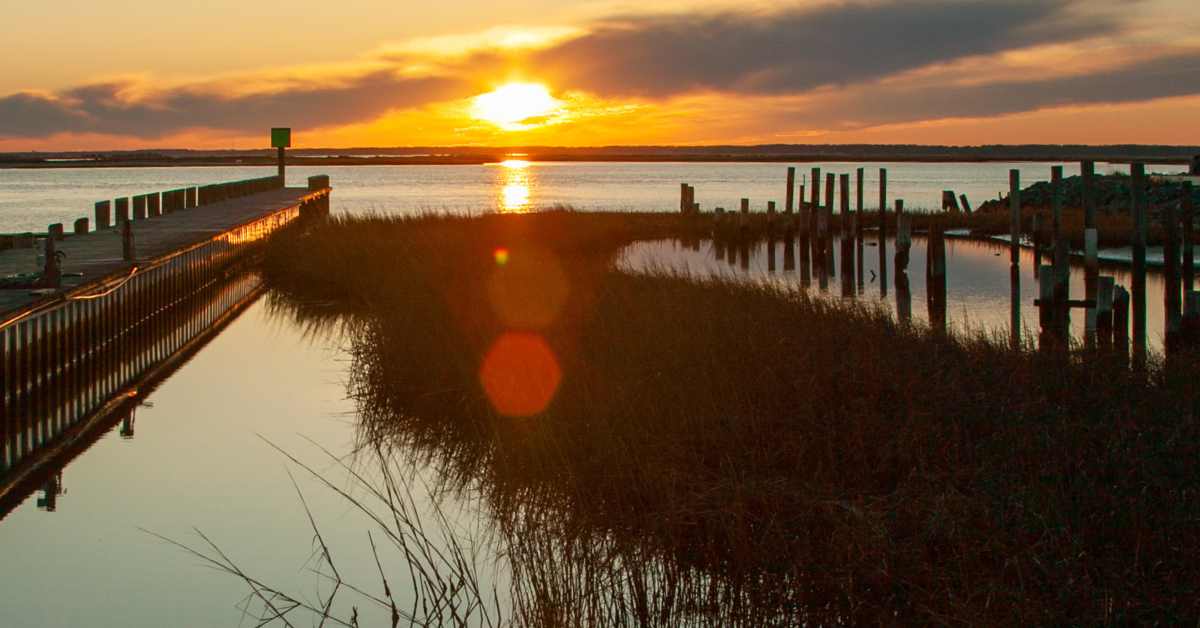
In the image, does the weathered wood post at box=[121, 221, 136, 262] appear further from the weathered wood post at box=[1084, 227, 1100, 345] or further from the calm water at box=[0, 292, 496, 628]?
the weathered wood post at box=[1084, 227, 1100, 345]

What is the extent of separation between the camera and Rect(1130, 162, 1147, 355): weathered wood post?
17.6 meters

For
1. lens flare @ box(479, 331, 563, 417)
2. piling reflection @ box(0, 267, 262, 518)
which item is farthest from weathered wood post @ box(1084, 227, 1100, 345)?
piling reflection @ box(0, 267, 262, 518)

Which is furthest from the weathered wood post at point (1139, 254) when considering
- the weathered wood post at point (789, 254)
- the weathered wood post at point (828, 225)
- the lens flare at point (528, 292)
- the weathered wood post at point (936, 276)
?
the weathered wood post at point (789, 254)

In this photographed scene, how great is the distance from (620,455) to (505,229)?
23395 mm

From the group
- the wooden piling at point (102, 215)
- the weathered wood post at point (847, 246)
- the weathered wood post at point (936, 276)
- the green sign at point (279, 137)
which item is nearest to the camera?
the weathered wood post at point (936, 276)

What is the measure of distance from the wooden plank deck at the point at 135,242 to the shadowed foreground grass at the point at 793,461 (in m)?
3.71

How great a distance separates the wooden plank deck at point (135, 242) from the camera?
16.2m

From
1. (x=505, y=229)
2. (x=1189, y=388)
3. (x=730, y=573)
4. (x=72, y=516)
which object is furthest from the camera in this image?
(x=505, y=229)

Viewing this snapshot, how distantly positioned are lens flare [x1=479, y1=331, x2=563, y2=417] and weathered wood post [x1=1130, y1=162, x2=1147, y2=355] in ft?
28.4

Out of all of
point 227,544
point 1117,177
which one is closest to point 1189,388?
point 227,544

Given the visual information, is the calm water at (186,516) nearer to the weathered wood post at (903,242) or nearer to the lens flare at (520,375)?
the lens flare at (520,375)

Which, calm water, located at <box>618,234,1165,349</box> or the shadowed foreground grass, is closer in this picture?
the shadowed foreground grass

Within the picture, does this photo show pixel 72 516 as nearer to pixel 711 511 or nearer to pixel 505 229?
pixel 711 511

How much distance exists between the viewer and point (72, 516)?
10359 millimetres
